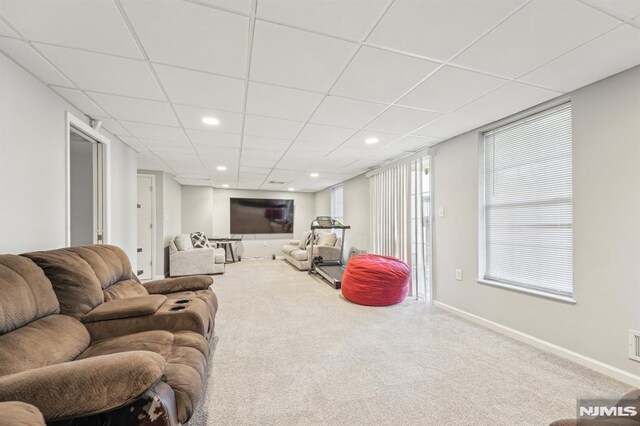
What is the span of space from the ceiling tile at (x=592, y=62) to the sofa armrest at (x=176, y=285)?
325 cm

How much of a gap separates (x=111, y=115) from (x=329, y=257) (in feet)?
16.1

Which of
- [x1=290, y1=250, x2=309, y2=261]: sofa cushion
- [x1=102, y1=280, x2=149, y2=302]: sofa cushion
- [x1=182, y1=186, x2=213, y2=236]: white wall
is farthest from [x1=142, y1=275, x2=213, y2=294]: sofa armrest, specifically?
[x1=182, y1=186, x2=213, y2=236]: white wall

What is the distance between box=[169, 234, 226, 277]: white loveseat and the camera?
19.1ft

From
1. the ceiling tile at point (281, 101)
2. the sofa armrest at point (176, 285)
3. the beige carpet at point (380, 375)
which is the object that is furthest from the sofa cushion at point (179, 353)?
the ceiling tile at point (281, 101)

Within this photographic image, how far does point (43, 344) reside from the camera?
127cm

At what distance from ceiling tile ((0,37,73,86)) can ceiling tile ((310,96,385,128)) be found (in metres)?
1.98

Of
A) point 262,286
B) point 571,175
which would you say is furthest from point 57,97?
point 571,175

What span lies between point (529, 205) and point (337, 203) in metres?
5.37

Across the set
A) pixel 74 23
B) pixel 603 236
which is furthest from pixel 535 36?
pixel 74 23

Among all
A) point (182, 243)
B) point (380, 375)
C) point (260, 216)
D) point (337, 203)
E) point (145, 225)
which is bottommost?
point (380, 375)

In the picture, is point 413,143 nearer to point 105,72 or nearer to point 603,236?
point 603,236

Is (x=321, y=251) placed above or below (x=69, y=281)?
below

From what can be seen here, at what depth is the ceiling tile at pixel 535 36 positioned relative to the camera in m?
1.41

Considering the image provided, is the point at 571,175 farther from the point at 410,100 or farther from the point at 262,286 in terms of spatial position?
the point at 262,286
